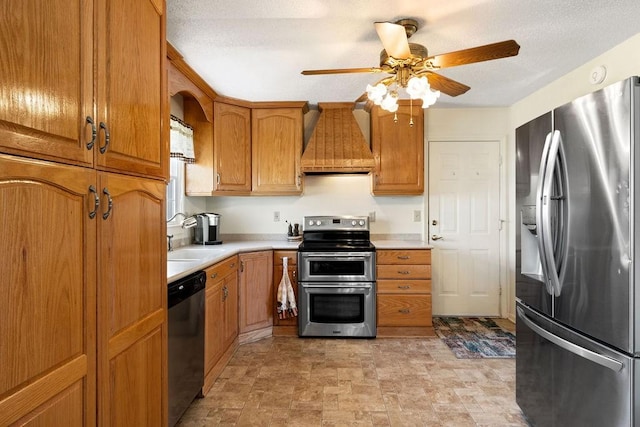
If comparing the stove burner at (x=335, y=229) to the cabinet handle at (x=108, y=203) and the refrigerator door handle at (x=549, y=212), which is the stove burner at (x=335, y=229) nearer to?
Answer: the refrigerator door handle at (x=549, y=212)

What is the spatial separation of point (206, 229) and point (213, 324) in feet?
4.11

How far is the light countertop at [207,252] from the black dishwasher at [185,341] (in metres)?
0.05

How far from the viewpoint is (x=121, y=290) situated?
3.92 feet

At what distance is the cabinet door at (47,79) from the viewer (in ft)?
2.54

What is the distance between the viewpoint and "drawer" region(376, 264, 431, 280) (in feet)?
11.7

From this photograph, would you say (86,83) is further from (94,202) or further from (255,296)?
(255,296)

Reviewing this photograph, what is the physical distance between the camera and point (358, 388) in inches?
101

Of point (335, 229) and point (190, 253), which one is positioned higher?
point (335, 229)

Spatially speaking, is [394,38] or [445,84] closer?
[394,38]

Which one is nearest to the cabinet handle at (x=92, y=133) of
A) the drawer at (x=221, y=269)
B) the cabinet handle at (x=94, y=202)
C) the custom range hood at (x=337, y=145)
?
the cabinet handle at (x=94, y=202)

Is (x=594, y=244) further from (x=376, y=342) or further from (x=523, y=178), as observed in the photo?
(x=376, y=342)

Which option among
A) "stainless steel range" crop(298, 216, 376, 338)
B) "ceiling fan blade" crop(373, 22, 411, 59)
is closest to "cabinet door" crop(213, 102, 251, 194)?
"stainless steel range" crop(298, 216, 376, 338)

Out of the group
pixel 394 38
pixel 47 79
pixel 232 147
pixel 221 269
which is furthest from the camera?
pixel 232 147

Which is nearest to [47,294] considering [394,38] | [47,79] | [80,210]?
[80,210]
